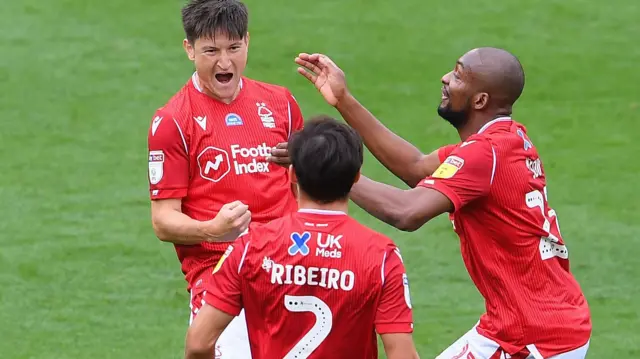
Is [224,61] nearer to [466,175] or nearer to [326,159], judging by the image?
[466,175]

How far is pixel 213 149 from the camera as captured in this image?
650 centimetres

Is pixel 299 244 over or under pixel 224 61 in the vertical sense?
under

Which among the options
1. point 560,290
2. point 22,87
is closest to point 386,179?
point 22,87

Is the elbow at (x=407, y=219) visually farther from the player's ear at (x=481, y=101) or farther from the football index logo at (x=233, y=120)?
the football index logo at (x=233, y=120)

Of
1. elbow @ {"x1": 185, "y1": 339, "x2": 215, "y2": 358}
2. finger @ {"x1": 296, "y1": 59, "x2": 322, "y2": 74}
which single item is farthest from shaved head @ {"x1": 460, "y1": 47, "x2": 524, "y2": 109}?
elbow @ {"x1": 185, "y1": 339, "x2": 215, "y2": 358}

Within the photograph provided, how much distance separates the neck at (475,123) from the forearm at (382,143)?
1.85 feet

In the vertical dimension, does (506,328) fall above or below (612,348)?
above

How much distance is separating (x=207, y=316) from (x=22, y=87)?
9963 mm

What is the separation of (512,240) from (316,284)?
4.88 feet

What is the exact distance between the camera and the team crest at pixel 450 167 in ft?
20.3

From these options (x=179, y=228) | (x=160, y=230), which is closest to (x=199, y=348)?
(x=179, y=228)

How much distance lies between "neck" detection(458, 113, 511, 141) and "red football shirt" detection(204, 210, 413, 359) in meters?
1.58

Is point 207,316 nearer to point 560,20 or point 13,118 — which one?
point 13,118

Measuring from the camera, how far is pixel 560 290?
6.41m
